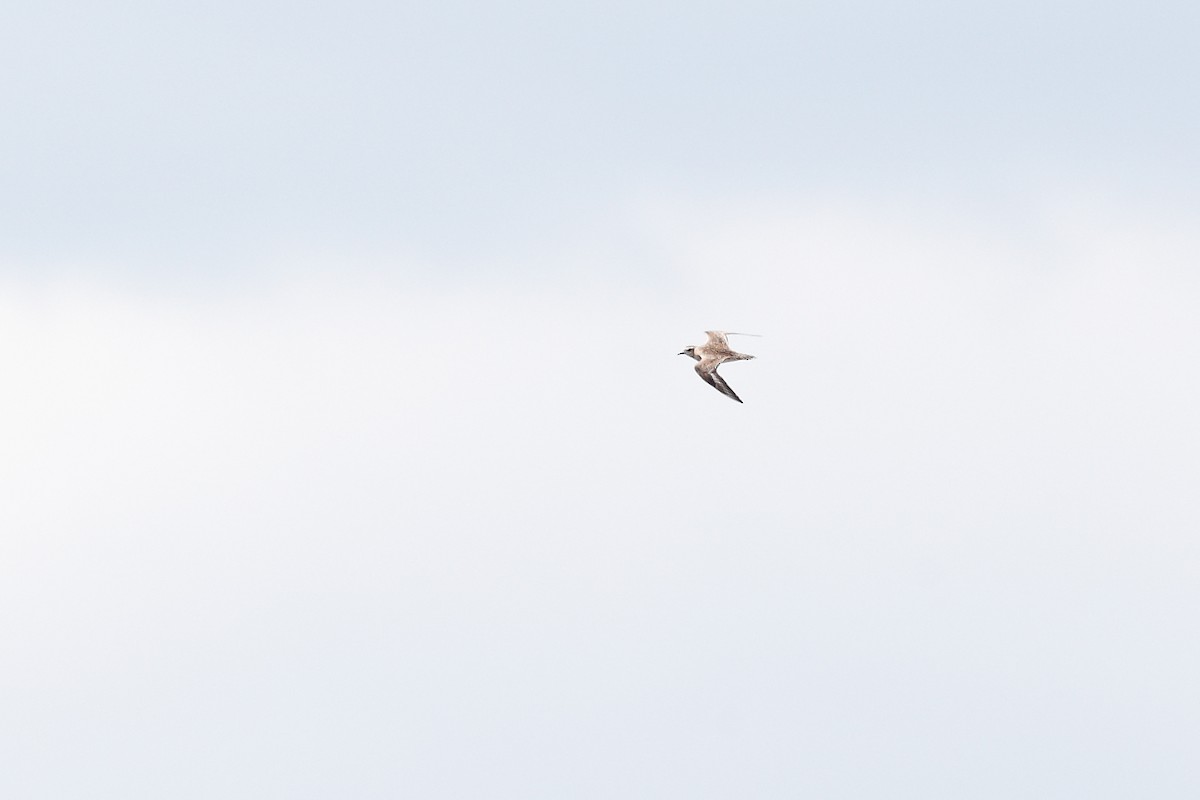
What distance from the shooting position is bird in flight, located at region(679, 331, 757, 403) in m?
108

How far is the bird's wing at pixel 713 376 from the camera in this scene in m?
108

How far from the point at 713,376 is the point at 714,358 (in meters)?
1.43

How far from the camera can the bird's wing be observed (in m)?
108

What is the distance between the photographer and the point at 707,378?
108 m

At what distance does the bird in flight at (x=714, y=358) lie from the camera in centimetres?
10775

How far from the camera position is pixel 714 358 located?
356 feet

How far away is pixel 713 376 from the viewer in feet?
355
